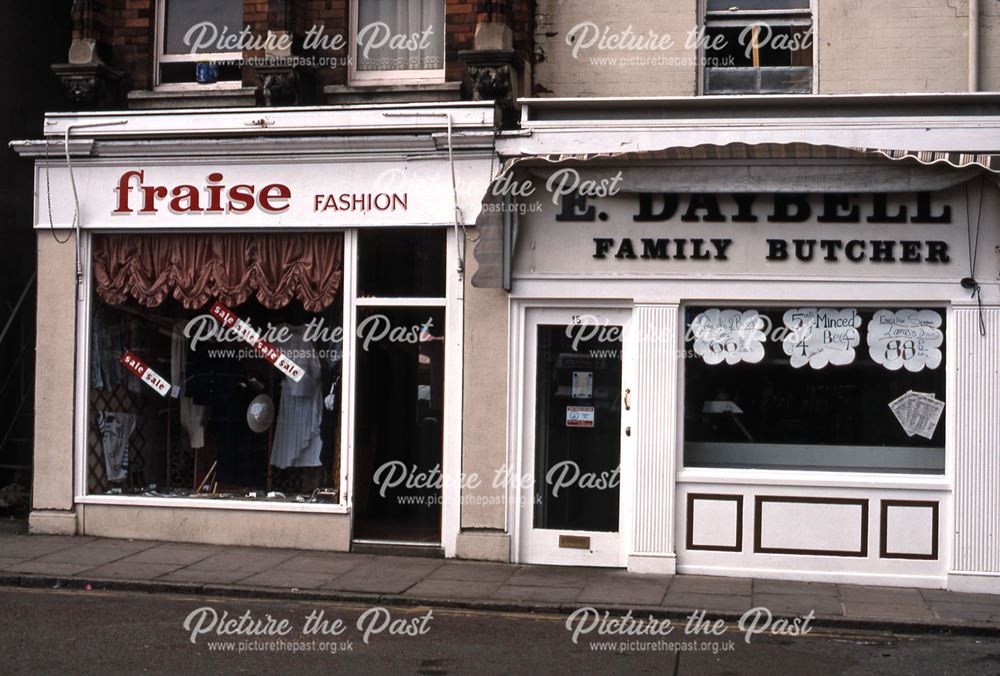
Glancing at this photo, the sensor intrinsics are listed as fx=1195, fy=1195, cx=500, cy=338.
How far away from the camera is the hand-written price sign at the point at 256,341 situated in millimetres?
12547

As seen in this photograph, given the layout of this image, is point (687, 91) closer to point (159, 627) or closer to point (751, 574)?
point (751, 574)

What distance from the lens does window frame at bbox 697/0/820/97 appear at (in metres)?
11.9

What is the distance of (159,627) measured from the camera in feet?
29.1

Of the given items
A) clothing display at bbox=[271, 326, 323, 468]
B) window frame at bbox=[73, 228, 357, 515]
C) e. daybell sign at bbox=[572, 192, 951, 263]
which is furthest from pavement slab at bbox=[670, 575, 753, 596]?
clothing display at bbox=[271, 326, 323, 468]

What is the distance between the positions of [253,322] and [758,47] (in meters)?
5.97

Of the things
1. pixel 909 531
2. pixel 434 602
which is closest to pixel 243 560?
pixel 434 602

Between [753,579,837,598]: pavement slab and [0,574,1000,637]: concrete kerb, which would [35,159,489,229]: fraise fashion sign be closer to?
[0,574,1000,637]: concrete kerb

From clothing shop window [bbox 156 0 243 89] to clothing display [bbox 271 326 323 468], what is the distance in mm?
2960

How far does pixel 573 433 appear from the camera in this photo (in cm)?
1180

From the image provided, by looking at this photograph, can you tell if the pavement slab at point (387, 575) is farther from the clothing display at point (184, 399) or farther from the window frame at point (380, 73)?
the window frame at point (380, 73)

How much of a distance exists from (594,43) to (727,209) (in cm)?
233

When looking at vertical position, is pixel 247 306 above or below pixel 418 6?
below

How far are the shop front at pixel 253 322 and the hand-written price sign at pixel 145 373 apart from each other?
0.02 metres

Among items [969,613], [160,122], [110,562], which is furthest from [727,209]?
[110,562]
